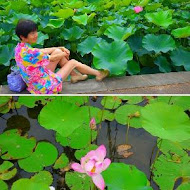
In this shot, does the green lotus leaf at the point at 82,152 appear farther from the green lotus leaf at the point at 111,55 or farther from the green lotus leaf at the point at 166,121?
the green lotus leaf at the point at 111,55

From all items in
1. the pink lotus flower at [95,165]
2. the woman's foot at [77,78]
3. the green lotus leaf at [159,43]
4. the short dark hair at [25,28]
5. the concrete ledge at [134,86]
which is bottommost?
the concrete ledge at [134,86]

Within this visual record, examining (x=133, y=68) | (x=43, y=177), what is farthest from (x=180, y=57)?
(x=43, y=177)

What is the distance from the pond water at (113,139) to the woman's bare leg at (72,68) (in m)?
0.36

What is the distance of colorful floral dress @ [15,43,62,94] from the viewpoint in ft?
6.47

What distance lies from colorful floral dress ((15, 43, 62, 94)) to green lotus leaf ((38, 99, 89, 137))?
17.6 inches

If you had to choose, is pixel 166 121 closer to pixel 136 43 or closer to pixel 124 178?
pixel 124 178

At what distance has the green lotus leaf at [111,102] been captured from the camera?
75.3 inches

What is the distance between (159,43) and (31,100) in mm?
1048

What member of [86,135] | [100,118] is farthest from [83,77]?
[86,135]

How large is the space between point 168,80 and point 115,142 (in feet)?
2.29

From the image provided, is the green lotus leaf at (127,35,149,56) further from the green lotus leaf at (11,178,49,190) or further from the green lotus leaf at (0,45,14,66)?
the green lotus leaf at (11,178,49,190)

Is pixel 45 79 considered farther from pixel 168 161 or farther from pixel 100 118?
pixel 168 161

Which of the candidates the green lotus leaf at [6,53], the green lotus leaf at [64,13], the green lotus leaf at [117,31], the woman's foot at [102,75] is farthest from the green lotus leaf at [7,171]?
the green lotus leaf at [64,13]

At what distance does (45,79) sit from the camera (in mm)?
2059
